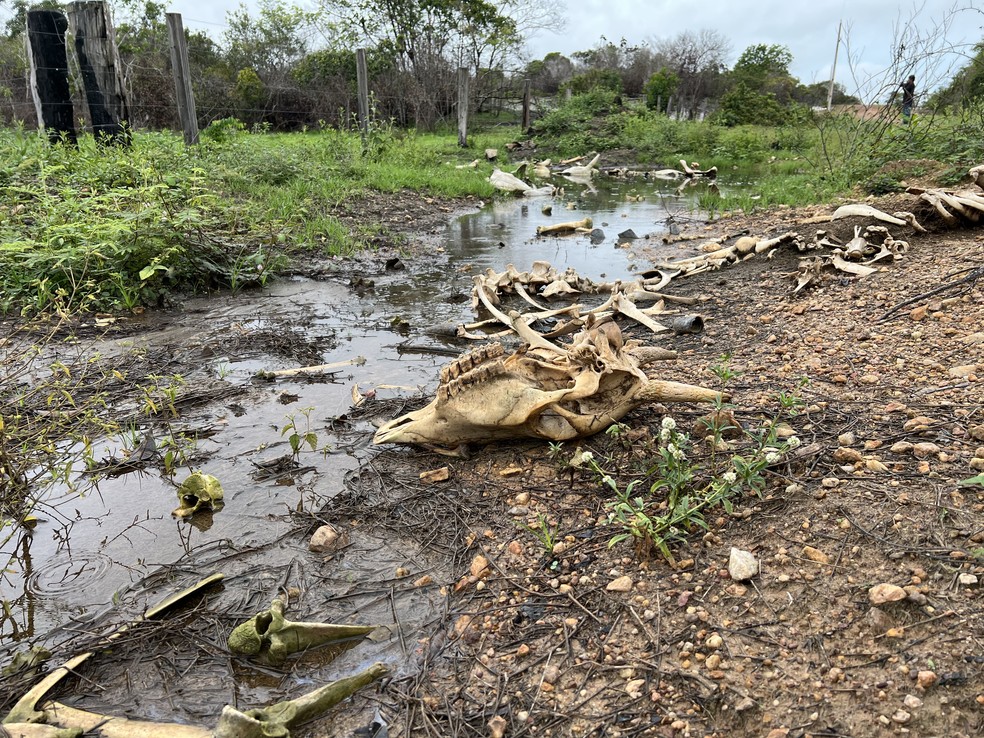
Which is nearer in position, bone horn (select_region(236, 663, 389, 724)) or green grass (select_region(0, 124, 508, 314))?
bone horn (select_region(236, 663, 389, 724))

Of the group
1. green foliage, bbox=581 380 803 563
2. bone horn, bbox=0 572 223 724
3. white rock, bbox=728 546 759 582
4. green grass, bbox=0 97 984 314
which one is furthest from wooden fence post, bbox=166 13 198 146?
white rock, bbox=728 546 759 582

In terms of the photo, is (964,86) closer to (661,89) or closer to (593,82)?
A: (661,89)

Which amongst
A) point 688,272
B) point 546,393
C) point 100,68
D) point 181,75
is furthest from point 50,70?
point 546,393

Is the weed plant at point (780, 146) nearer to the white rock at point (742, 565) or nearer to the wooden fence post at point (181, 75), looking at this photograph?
the white rock at point (742, 565)

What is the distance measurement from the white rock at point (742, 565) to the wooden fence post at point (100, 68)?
7803 millimetres

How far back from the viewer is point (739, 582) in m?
1.95

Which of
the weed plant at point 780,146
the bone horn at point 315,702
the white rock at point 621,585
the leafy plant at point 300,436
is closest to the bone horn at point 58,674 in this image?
the bone horn at point 315,702

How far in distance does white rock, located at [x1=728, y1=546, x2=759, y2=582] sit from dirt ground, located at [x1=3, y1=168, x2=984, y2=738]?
2cm

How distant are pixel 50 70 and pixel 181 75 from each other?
1.53 meters

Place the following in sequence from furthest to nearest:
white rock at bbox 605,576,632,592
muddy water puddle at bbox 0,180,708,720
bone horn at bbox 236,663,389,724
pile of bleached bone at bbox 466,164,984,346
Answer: pile of bleached bone at bbox 466,164,984,346, muddy water puddle at bbox 0,180,708,720, white rock at bbox 605,576,632,592, bone horn at bbox 236,663,389,724

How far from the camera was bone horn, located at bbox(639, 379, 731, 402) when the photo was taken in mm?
2855

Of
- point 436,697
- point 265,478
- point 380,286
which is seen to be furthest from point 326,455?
point 380,286

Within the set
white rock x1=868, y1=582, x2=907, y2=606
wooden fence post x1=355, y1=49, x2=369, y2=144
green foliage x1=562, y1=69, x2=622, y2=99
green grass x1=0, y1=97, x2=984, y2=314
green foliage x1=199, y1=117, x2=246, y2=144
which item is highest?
green foliage x1=562, y1=69, x2=622, y2=99

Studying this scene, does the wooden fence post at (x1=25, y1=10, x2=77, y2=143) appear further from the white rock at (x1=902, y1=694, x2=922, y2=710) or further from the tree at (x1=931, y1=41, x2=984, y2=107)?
the tree at (x1=931, y1=41, x2=984, y2=107)
